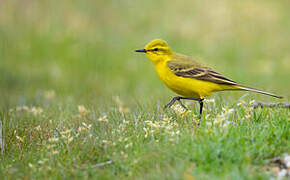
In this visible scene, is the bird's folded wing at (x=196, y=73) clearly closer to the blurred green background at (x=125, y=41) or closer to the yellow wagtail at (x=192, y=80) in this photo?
the yellow wagtail at (x=192, y=80)

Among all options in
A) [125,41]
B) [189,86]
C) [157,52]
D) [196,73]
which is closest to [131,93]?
[125,41]

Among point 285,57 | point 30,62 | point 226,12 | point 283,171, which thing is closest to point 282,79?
point 285,57

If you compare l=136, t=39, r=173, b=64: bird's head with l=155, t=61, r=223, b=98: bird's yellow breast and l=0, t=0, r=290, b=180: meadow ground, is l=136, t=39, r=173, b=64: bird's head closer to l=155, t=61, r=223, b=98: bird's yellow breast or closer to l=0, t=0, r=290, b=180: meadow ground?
l=155, t=61, r=223, b=98: bird's yellow breast

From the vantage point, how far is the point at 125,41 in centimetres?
1433

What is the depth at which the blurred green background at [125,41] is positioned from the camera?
40.4 feet

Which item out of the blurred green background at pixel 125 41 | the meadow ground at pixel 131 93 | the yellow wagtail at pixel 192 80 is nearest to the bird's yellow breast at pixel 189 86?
the yellow wagtail at pixel 192 80

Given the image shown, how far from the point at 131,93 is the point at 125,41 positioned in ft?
12.4

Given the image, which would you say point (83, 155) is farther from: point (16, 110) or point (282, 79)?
point (282, 79)

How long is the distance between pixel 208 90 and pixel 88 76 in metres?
6.76

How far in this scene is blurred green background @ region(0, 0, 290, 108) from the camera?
12.3 metres

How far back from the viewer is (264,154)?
4.30 m

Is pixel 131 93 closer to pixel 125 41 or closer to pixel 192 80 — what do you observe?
pixel 125 41

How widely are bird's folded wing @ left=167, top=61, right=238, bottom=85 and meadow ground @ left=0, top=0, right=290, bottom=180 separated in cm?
36

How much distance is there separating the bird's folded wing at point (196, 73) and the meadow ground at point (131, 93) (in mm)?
365
